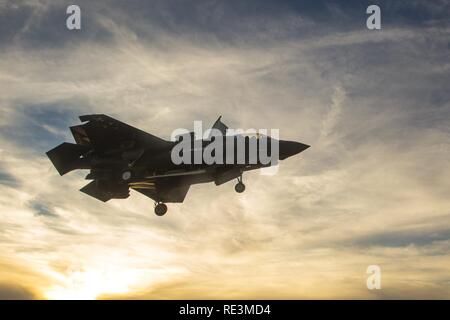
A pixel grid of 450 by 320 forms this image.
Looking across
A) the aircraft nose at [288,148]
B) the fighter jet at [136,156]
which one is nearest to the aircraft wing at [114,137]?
the fighter jet at [136,156]

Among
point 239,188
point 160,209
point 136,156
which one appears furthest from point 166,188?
point 239,188

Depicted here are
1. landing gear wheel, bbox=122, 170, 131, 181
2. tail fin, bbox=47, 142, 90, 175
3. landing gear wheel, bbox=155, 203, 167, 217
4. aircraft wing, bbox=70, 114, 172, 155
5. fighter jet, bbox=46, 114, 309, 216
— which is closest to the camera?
fighter jet, bbox=46, 114, 309, 216

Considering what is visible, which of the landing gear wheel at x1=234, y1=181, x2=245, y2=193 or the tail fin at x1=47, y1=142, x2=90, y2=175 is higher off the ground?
the tail fin at x1=47, y1=142, x2=90, y2=175

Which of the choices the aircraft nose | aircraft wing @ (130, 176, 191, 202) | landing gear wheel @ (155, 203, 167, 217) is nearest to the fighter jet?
the aircraft nose

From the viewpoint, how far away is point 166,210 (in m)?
34.0

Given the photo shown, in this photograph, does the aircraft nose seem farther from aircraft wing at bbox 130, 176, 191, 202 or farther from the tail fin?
the tail fin

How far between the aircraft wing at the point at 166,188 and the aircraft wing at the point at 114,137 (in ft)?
10.2

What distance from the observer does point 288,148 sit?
92.9 ft

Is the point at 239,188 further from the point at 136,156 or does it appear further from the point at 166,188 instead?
the point at 136,156

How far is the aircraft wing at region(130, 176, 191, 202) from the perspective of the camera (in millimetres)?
32031
